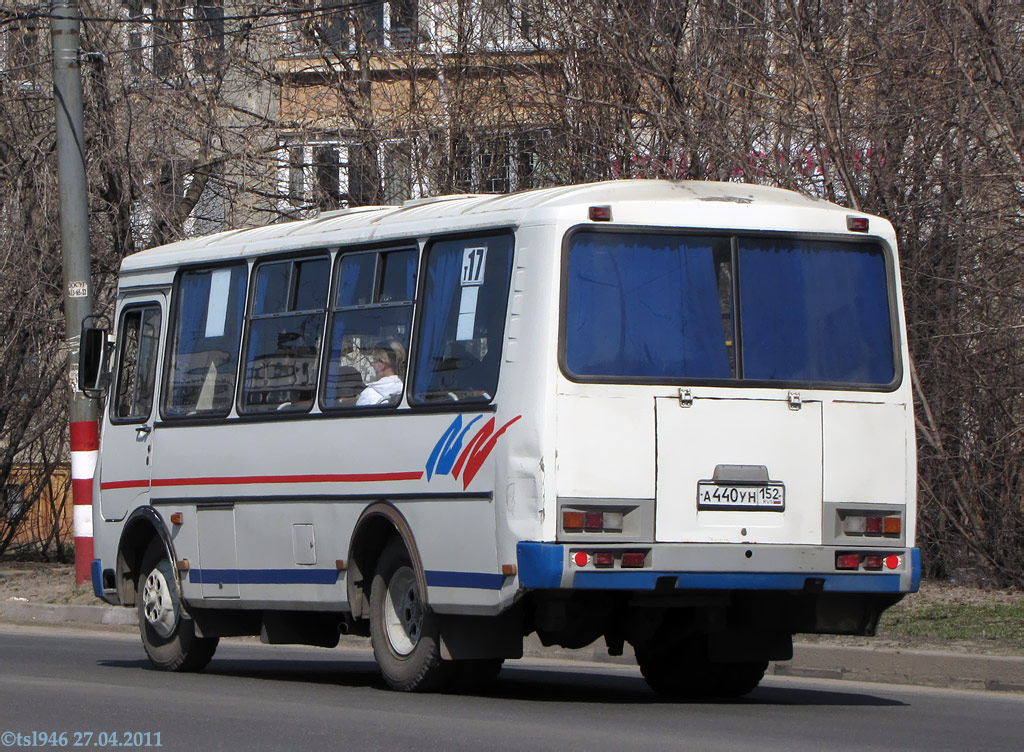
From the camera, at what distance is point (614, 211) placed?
31.5ft

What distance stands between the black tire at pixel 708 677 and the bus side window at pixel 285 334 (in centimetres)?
275

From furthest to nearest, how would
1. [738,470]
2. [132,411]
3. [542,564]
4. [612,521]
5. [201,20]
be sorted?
[201,20] → [132,411] → [738,470] → [612,521] → [542,564]

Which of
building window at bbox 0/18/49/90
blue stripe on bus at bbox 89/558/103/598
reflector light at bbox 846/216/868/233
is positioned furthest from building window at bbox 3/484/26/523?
reflector light at bbox 846/216/868/233

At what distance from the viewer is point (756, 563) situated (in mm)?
9461

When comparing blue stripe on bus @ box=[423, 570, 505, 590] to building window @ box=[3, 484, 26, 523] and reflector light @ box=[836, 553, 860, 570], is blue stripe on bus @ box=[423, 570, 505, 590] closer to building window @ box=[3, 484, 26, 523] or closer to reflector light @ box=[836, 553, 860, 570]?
reflector light @ box=[836, 553, 860, 570]

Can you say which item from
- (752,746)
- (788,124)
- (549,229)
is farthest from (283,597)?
(788,124)

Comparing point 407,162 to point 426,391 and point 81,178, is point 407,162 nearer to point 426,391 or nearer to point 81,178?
point 81,178

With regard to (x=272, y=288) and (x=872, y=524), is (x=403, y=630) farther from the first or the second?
(x=872, y=524)

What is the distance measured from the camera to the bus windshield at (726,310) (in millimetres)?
9508

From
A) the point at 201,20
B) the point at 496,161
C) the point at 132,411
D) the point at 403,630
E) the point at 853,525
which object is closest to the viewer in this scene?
the point at 853,525

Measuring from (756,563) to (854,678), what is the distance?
277 centimetres

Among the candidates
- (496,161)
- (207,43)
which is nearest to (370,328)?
(496,161)

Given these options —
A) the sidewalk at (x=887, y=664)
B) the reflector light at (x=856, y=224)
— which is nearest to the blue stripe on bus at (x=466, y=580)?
the reflector light at (x=856, y=224)

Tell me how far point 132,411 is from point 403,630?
11.0ft
